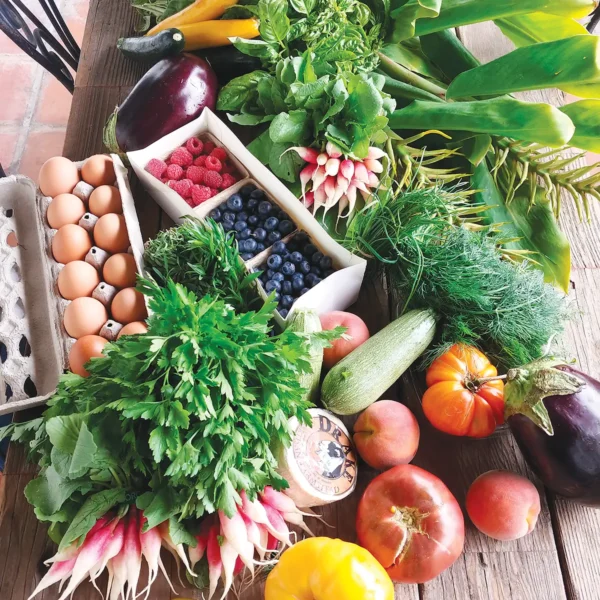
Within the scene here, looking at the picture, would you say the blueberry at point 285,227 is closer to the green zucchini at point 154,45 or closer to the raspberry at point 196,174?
the raspberry at point 196,174

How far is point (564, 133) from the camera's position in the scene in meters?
0.90

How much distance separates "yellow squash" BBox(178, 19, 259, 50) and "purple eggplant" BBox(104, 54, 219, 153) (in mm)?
75

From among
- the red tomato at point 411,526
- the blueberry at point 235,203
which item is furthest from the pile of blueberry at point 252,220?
the red tomato at point 411,526

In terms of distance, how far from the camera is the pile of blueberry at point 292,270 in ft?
3.07

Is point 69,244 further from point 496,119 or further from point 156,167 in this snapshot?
point 496,119

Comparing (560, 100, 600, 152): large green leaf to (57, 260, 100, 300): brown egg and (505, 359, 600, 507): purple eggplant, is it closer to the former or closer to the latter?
(505, 359, 600, 507): purple eggplant

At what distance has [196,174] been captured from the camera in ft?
3.35

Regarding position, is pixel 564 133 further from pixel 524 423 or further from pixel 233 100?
pixel 233 100

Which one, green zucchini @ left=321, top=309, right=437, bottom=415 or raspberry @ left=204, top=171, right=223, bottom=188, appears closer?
green zucchini @ left=321, top=309, right=437, bottom=415

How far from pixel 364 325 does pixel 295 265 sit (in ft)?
0.51

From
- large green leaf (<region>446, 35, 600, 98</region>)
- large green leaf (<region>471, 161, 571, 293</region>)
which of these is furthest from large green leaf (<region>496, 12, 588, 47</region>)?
large green leaf (<region>471, 161, 571, 293</region>)

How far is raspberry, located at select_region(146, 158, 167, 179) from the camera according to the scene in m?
1.01

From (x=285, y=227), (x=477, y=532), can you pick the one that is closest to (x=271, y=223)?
(x=285, y=227)

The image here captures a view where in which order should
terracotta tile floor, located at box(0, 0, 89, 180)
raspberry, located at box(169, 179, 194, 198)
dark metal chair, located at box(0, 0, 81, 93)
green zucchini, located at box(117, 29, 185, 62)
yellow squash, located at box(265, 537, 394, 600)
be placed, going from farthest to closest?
1. terracotta tile floor, located at box(0, 0, 89, 180)
2. dark metal chair, located at box(0, 0, 81, 93)
3. green zucchini, located at box(117, 29, 185, 62)
4. raspberry, located at box(169, 179, 194, 198)
5. yellow squash, located at box(265, 537, 394, 600)
